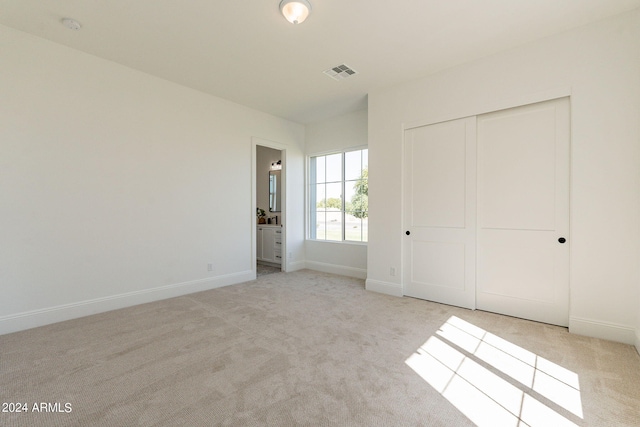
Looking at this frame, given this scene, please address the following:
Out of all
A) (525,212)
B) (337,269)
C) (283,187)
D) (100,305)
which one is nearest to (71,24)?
(100,305)

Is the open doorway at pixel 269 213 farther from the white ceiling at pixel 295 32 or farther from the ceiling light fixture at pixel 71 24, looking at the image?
the ceiling light fixture at pixel 71 24

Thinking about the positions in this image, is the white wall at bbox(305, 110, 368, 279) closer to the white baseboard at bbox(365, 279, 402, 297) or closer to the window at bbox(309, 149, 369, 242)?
the window at bbox(309, 149, 369, 242)

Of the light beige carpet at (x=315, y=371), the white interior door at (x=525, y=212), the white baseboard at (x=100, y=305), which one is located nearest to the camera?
the light beige carpet at (x=315, y=371)

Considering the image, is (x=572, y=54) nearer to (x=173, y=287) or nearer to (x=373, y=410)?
(x=373, y=410)

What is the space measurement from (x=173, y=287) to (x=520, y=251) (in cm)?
435

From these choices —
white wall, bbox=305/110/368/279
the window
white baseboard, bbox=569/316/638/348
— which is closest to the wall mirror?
the window

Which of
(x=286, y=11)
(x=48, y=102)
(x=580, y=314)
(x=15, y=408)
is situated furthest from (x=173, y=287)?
(x=580, y=314)

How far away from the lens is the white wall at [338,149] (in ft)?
16.3

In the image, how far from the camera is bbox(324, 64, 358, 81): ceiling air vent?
348 cm

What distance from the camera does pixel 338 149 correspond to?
5.29 m

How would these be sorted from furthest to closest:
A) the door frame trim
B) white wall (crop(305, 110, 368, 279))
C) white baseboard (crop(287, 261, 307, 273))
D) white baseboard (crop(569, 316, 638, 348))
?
white baseboard (crop(287, 261, 307, 273)) → white wall (crop(305, 110, 368, 279)) → the door frame trim → white baseboard (crop(569, 316, 638, 348))

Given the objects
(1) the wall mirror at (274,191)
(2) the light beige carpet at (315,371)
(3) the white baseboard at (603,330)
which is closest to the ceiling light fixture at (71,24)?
(2) the light beige carpet at (315,371)

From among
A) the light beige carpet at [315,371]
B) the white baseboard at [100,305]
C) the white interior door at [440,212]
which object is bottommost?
the light beige carpet at [315,371]

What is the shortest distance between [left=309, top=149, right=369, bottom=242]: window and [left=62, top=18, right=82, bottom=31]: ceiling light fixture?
387 cm
